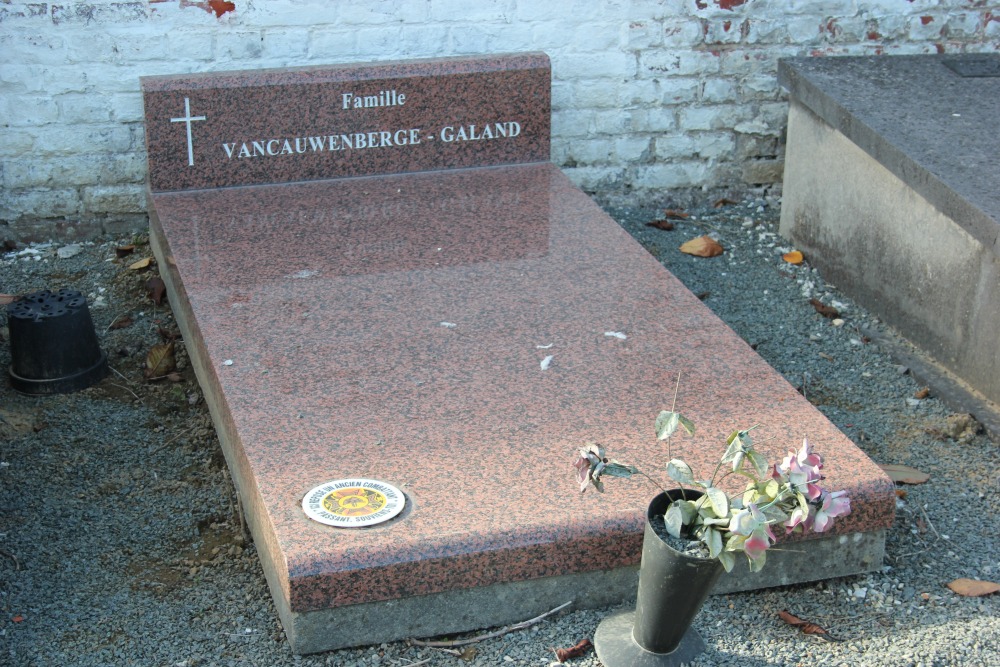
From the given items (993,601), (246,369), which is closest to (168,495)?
(246,369)

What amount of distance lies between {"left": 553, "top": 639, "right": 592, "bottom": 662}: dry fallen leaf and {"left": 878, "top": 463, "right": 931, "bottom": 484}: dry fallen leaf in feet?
3.42

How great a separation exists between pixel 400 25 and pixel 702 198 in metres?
1.45

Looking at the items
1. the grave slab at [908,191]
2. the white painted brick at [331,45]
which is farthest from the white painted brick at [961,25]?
the white painted brick at [331,45]

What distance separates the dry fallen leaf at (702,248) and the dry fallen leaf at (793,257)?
234 mm

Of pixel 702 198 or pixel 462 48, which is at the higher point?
pixel 462 48

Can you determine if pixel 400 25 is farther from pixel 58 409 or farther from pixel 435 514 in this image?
pixel 435 514

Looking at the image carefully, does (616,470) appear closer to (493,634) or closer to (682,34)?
(493,634)

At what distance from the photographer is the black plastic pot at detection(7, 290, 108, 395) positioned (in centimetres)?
342

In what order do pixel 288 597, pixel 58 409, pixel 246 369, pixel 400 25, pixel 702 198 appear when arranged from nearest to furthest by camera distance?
pixel 288 597 → pixel 246 369 → pixel 58 409 → pixel 400 25 → pixel 702 198

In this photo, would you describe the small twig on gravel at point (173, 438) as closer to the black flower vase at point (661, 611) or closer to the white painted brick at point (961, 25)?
the black flower vase at point (661, 611)

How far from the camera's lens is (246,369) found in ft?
9.57

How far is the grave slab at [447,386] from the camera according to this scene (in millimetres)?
2301

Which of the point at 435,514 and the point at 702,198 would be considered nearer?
the point at 435,514

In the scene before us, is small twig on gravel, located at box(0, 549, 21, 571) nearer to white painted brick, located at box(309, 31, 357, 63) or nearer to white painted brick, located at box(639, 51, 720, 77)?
white painted brick, located at box(309, 31, 357, 63)
